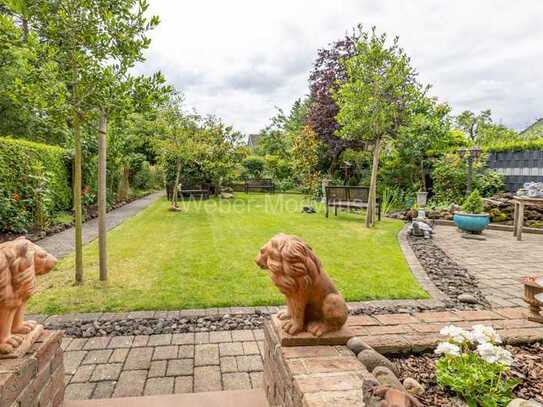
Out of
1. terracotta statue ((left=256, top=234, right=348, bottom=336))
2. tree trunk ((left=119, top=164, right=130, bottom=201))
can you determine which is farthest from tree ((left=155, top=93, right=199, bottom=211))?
terracotta statue ((left=256, top=234, right=348, bottom=336))

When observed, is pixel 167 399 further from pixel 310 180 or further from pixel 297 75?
pixel 297 75

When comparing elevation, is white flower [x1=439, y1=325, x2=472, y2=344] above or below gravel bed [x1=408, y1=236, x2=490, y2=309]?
above

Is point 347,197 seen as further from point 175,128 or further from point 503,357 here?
point 503,357

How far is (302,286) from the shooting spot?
170 centimetres

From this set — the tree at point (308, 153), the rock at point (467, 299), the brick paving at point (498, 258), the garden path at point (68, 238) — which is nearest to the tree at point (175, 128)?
the garden path at point (68, 238)

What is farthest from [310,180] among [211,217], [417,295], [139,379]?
[139,379]

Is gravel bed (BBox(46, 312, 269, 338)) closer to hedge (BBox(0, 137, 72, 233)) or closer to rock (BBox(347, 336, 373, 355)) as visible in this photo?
rock (BBox(347, 336, 373, 355))

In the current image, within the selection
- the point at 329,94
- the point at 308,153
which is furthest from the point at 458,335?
the point at 329,94

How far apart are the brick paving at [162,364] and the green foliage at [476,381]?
1.19 meters

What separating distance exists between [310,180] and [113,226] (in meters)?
9.49

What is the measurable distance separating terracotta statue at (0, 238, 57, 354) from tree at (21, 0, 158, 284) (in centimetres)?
268

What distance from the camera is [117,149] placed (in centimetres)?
1195

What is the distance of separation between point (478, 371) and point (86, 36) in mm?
4542

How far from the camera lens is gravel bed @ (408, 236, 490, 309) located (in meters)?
3.68
